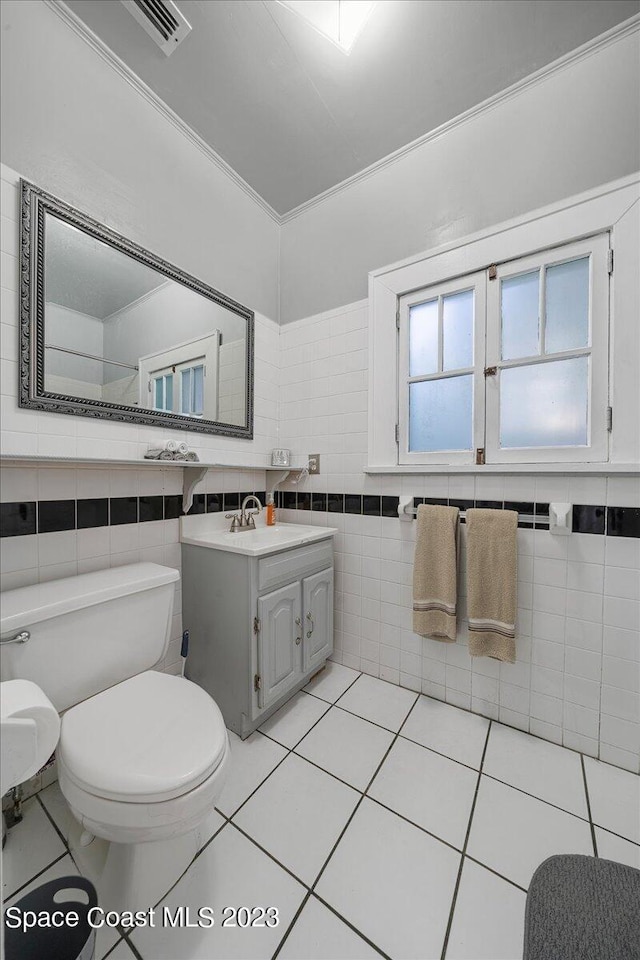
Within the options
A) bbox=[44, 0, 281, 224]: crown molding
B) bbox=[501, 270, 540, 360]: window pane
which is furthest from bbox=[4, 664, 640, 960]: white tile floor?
bbox=[44, 0, 281, 224]: crown molding

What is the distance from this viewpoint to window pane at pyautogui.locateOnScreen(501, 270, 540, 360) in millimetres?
1546

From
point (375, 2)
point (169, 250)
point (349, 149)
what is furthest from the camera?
point (349, 149)

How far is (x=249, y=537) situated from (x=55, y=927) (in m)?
1.21

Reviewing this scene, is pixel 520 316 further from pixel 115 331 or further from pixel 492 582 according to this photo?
pixel 115 331

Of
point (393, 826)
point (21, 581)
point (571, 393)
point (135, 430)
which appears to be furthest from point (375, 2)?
point (393, 826)

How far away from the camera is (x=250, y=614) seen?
1484 millimetres

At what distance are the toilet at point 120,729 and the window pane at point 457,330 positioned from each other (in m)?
1.56

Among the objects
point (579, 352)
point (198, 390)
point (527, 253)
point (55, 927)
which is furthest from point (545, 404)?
point (55, 927)

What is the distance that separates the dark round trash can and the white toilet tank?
411 mm

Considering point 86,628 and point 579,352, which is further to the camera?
point 579,352

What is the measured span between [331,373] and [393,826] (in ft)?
6.25

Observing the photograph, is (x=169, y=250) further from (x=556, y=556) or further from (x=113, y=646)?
(x=556, y=556)

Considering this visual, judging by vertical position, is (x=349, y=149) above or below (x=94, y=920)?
above

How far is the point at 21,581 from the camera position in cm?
122
